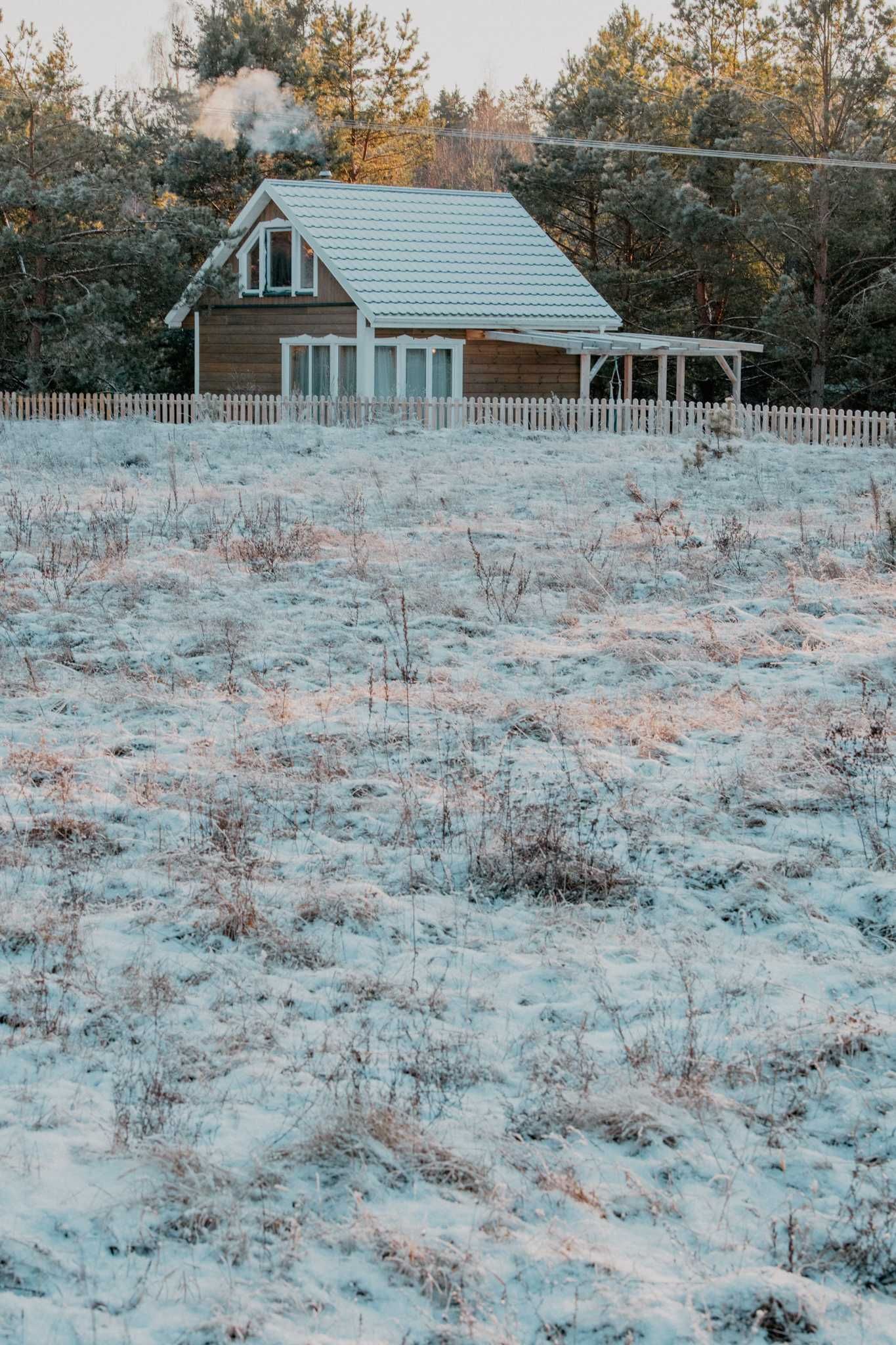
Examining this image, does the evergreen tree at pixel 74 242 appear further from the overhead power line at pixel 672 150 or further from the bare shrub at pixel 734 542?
the bare shrub at pixel 734 542

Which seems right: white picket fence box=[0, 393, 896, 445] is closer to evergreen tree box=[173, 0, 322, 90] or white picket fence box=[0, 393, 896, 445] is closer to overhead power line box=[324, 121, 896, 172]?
overhead power line box=[324, 121, 896, 172]

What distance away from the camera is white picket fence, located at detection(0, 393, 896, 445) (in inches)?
826

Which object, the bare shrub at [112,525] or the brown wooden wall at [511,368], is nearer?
the bare shrub at [112,525]

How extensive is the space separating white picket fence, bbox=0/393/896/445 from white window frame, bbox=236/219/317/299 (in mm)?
8960

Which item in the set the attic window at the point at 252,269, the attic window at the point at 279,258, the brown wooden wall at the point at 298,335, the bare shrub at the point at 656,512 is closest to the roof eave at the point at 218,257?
the brown wooden wall at the point at 298,335

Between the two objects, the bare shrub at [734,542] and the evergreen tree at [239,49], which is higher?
the evergreen tree at [239,49]

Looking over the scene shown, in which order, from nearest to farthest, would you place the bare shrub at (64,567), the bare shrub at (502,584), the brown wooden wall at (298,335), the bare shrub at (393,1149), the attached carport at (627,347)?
the bare shrub at (393,1149) → the bare shrub at (502,584) → the bare shrub at (64,567) → the attached carport at (627,347) → the brown wooden wall at (298,335)

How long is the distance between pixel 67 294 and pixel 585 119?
56.6ft

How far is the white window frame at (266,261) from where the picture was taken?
31.1 metres

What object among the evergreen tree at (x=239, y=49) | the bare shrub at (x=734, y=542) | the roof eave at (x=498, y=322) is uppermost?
the evergreen tree at (x=239, y=49)

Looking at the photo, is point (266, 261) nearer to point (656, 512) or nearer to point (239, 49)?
point (239, 49)

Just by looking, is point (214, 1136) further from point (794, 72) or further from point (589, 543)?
point (794, 72)

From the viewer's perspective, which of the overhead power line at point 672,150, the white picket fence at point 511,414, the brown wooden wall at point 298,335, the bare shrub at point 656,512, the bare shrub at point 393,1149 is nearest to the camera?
the bare shrub at point 393,1149

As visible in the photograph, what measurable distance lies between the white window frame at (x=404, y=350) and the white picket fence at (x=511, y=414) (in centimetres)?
713
